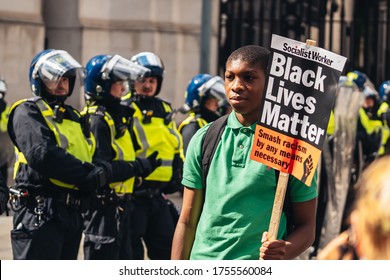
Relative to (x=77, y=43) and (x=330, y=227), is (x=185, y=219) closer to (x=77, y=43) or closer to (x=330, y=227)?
(x=330, y=227)

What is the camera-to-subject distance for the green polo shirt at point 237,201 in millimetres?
4598

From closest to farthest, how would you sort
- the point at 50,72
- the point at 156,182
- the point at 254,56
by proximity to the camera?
1. the point at 254,56
2. the point at 50,72
3. the point at 156,182

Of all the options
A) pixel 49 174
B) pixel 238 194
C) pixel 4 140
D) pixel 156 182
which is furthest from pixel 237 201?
pixel 4 140

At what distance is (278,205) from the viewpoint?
14.4ft

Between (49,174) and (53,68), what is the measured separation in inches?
29.1

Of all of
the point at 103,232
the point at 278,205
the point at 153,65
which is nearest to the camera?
the point at 278,205

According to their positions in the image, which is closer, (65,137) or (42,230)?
(42,230)

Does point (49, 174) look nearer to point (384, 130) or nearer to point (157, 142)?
point (157, 142)

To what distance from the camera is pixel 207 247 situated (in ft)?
15.3

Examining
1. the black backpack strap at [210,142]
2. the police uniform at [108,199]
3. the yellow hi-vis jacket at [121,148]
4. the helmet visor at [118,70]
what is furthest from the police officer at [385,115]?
the black backpack strap at [210,142]
